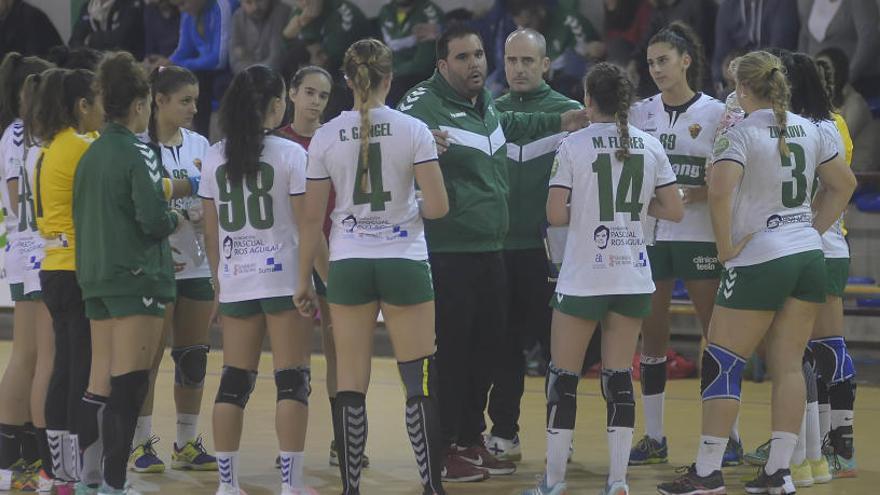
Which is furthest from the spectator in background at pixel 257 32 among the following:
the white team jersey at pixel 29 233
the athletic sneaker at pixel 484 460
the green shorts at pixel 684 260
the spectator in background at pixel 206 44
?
→ the athletic sneaker at pixel 484 460

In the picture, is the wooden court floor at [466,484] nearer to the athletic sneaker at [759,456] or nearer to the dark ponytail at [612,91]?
the athletic sneaker at [759,456]

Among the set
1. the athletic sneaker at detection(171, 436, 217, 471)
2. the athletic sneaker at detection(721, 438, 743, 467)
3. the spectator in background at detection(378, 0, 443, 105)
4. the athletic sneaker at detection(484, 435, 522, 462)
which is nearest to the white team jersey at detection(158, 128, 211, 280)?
the athletic sneaker at detection(171, 436, 217, 471)

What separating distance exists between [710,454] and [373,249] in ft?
5.72

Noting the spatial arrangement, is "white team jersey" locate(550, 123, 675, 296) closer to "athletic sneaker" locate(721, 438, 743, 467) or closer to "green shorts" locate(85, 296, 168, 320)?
"athletic sneaker" locate(721, 438, 743, 467)

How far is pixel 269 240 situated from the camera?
5.64 m

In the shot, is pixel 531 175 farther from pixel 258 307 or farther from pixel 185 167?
A: pixel 258 307

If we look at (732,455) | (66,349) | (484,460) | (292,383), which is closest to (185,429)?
(66,349)

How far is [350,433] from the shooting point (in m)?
5.47

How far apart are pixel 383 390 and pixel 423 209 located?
13.3ft

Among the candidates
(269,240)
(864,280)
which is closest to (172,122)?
(269,240)

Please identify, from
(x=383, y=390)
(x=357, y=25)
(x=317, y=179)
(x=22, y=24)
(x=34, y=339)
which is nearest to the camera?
(x=317, y=179)

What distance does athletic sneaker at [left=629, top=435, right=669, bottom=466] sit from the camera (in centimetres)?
681

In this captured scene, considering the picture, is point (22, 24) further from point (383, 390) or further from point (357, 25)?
point (383, 390)

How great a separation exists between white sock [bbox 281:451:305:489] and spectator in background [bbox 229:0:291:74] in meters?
7.96
